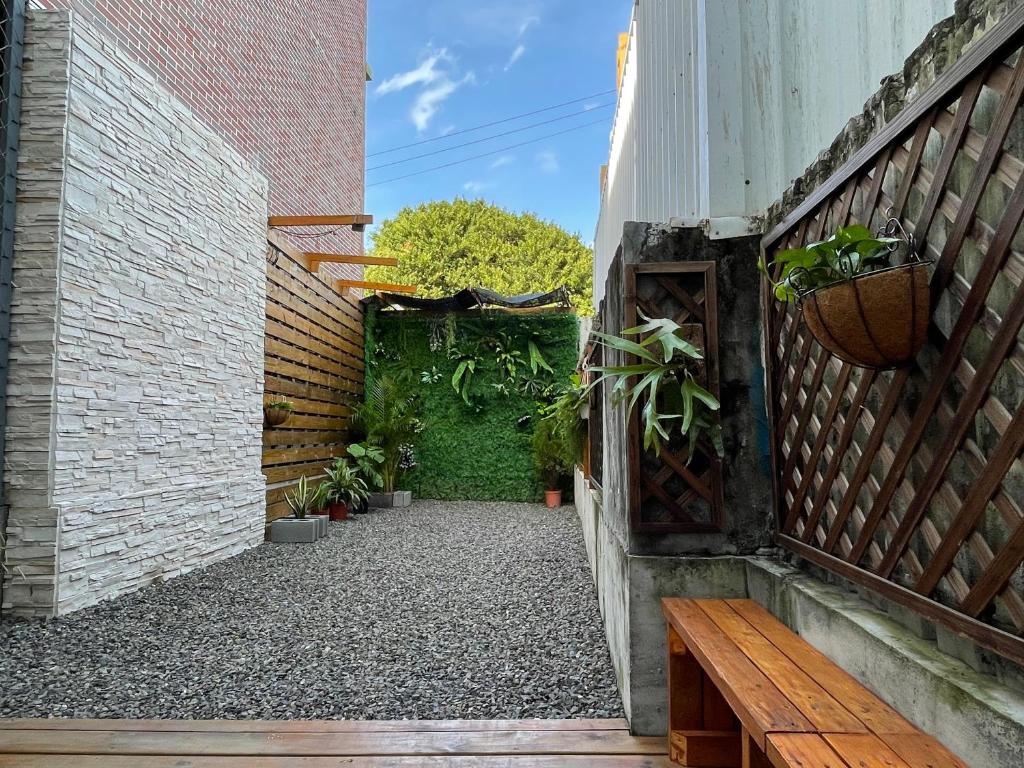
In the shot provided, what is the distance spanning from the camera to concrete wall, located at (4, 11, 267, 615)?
322cm

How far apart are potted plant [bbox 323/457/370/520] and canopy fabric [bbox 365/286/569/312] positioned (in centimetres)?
236

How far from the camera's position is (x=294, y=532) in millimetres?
5461

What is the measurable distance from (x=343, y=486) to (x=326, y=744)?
5.11 m

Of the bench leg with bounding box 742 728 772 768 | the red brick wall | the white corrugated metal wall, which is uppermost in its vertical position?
the red brick wall

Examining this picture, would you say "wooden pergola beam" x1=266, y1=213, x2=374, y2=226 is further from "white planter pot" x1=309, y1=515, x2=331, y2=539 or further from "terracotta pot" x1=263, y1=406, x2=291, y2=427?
"white planter pot" x1=309, y1=515, x2=331, y2=539

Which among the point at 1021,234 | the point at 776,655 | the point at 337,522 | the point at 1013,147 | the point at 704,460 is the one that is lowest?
the point at 337,522

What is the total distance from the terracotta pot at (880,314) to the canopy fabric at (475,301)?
7.02 metres

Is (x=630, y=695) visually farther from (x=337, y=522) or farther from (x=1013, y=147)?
(x=337, y=522)

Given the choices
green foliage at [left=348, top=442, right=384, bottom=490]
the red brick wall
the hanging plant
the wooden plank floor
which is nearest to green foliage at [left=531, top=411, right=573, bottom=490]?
the hanging plant

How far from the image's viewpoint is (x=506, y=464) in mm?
8398

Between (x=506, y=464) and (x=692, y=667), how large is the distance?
656cm

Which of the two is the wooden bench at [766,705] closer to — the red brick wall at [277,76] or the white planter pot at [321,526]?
the white planter pot at [321,526]

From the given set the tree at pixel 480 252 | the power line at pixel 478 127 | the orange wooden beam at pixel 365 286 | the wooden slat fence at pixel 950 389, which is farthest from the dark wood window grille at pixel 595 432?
the power line at pixel 478 127

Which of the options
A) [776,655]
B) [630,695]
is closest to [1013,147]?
[776,655]
